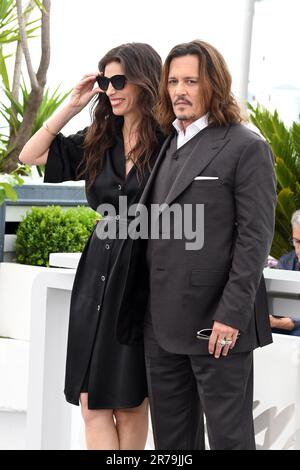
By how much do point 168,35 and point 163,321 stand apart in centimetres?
978

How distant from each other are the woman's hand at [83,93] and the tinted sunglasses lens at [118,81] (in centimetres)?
13

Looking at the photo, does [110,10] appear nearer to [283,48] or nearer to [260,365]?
[283,48]

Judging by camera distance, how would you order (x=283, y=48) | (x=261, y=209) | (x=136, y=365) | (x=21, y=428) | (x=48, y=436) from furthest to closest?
(x=283, y=48) < (x=21, y=428) < (x=48, y=436) < (x=136, y=365) < (x=261, y=209)

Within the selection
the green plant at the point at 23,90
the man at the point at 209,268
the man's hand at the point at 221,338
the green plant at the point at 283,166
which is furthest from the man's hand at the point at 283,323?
the green plant at the point at 23,90

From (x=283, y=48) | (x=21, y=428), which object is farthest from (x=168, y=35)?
(x=21, y=428)

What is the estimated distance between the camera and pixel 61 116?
280 cm

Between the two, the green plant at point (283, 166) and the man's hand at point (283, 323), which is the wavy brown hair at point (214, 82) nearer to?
the man's hand at point (283, 323)

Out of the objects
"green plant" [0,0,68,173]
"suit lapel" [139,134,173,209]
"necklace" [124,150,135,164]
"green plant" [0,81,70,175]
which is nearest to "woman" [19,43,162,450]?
"necklace" [124,150,135,164]

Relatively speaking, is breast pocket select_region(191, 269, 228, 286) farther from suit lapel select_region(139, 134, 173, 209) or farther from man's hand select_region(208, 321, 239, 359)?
suit lapel select_region(139, 134, 173, 209)

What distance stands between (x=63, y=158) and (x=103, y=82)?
0.28m

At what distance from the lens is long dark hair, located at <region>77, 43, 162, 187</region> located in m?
2.67

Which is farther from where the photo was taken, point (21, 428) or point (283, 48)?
point (283, 48)

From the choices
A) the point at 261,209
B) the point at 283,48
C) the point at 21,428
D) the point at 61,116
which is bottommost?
the point at 21,428

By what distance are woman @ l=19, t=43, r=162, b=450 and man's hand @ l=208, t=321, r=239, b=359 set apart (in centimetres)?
36
